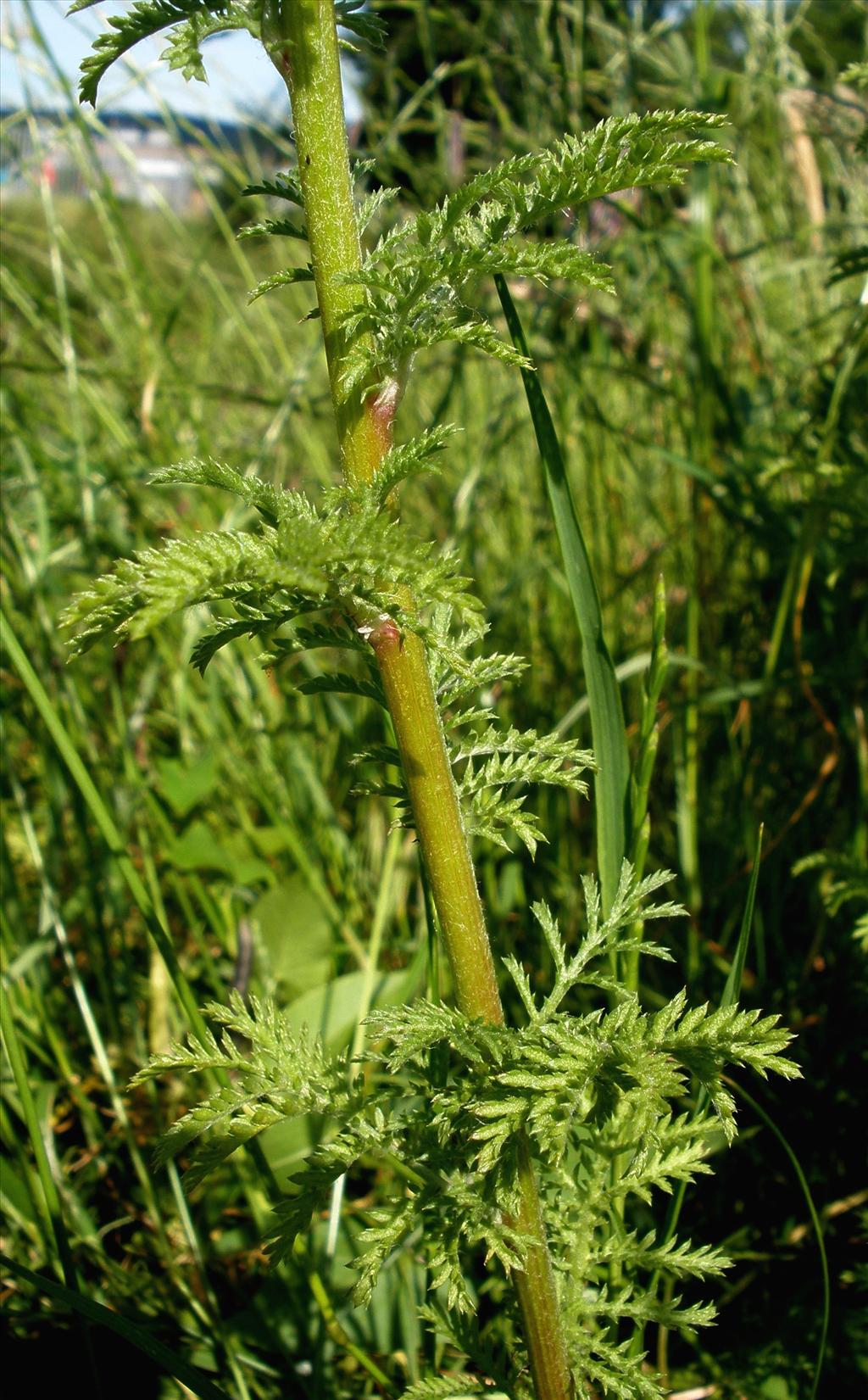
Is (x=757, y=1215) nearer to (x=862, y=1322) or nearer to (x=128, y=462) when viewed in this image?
(x=862, y=1322)

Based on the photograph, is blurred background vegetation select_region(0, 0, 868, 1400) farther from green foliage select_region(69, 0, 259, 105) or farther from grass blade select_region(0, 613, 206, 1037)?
green foliage select_region(69, 0, 259, 105)

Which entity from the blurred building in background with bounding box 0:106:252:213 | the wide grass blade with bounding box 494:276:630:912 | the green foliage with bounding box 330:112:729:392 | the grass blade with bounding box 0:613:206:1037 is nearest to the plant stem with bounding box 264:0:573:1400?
the green foliage with bounding box 330:112:729:392

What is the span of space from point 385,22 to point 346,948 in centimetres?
98

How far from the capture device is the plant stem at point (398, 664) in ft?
1.68

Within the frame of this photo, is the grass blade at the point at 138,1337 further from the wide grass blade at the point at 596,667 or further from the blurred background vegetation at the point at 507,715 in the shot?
the wide grass blade at the point at 596,667

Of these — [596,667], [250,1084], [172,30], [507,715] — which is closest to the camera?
[172,30]

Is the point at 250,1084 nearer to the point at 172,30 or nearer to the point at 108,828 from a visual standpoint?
the point at 108,828

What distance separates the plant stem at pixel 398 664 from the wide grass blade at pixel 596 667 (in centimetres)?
17

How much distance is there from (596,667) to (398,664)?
243 millimetres

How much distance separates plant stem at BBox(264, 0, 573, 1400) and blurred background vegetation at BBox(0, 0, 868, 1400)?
22 centimetres

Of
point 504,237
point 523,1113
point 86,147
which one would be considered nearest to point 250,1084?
point 523,1113

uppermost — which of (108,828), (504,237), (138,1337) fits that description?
(504,237)

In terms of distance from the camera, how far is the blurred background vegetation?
37.3 inches

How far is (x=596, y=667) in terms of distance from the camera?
0.77 m
